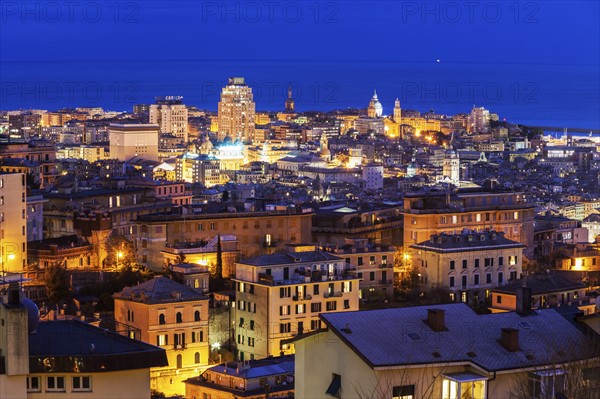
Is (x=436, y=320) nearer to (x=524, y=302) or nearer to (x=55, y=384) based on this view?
(x=524, y=302)

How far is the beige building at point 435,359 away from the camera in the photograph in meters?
9.01

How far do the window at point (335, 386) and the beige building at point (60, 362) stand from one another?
1093mm

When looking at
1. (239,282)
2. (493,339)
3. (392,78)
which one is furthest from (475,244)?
(392,78)

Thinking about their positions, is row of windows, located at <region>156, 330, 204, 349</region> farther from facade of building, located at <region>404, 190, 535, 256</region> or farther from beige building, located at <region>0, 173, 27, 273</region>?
facade of building, located at <region>404, 190, 535, 256</region>

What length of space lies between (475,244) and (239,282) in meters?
5.67

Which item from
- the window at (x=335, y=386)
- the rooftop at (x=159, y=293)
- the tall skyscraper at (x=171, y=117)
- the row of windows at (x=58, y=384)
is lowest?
the rooftop at (x=159, y=293)

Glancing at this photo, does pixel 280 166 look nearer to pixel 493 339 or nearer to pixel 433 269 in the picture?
pixel 433 269

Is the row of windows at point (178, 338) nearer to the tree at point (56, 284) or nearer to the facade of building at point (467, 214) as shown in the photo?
the tree at point (56, 284)

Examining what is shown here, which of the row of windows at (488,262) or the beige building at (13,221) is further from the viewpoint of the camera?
the row of windows at (488,262)

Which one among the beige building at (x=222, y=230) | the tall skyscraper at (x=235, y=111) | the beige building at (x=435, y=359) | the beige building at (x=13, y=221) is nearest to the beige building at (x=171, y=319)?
the beige building at (x=13, y=221)

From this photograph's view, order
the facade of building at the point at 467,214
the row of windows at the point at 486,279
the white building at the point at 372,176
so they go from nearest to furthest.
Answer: the row of windows at the point at 486,279, the facade of building at the point at 467,214, the white building at the point at 372,176

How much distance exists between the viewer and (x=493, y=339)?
965 centimetres

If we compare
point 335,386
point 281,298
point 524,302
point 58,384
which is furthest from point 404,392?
point 281,298

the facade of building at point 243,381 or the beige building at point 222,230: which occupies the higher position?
the beige building at point 222,230
